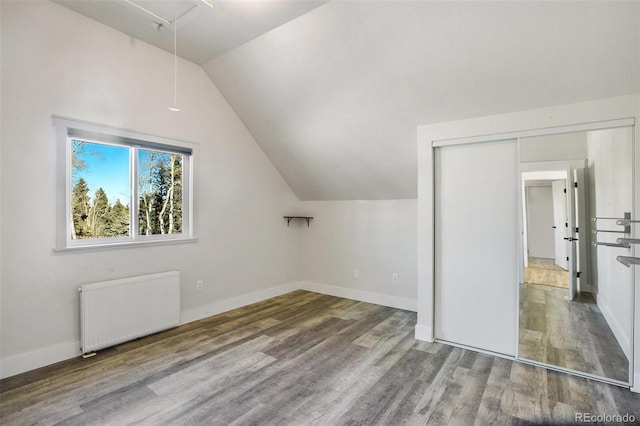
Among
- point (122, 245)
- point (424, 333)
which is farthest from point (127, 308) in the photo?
point (424, 333)

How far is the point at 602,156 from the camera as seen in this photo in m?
2.56

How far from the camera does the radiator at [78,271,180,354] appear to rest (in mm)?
2858

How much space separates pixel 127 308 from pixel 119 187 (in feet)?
4.10

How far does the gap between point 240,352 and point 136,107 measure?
8.94 feet

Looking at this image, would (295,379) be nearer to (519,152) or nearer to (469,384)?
(469,384)

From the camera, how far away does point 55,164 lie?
276 centimetres

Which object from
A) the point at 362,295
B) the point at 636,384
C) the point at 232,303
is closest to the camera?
the point at 636,384

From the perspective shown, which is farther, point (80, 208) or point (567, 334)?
point (80, 208)

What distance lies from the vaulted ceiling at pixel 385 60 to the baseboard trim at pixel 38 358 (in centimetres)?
302

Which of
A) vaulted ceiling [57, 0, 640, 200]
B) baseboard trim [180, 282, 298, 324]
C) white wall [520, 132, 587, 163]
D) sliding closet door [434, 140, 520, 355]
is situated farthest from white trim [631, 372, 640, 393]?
baseboard trim [180, 282, 298, 324]

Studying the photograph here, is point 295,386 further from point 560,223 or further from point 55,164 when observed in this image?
point 55,164

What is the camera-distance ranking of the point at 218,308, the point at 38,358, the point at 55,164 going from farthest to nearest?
the point at 218,308 → the point at 55,164 → the point at 38,358

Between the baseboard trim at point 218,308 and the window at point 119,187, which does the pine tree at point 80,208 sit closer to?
the window at point 119,187

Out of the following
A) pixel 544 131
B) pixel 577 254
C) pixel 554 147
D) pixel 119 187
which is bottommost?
pixel 577 254
